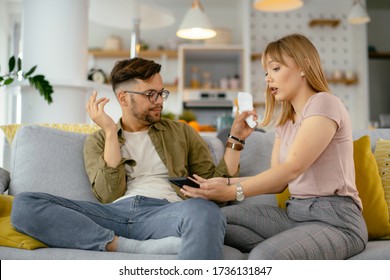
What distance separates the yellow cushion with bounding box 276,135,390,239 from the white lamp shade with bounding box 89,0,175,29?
2771mm

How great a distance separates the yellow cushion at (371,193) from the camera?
1.93 m

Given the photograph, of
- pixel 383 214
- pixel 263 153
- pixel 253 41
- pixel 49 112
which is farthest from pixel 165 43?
pixel 383 214

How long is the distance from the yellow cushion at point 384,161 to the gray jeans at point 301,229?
50 cm

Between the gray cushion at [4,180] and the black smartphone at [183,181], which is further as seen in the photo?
the gray cushion at [4,180]

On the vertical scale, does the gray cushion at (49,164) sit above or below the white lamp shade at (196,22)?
below

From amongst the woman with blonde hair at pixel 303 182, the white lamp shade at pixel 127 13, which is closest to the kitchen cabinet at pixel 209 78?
the white lamp shade at pixel 127 13

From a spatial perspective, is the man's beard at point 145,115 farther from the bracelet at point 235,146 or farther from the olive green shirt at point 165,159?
the bracelet at point 235,146

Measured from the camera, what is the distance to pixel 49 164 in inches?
82.9

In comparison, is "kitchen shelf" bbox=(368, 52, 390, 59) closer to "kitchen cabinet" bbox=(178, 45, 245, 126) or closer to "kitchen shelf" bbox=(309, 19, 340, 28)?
"kitchen shelf" bbox=(309, 19, 340, 28)

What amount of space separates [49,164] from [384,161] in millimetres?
1443

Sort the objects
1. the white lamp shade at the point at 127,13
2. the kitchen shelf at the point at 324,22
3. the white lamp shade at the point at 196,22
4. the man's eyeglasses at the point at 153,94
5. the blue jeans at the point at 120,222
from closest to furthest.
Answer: the blue jeans at the point at 120,222
the man's eyeglasses at the point at 153,94
the white lamp shade at the point at 127,13
the white lamp shade at the point at 196,22
the kitchen shelf at the point at 324,22

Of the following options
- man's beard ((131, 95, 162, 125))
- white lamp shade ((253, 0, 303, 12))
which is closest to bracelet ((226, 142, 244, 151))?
man's beard ((131, 95, 162, 125))

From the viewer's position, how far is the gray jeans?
4.73 ft
